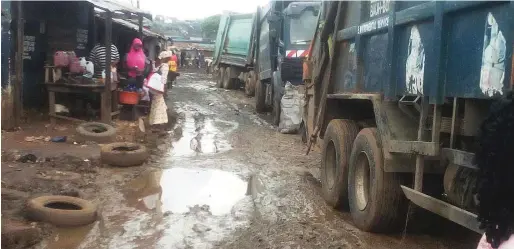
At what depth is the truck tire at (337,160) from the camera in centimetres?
594

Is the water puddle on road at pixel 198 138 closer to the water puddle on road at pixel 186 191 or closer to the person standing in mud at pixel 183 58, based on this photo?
the water puddle on road at pixel 186 191

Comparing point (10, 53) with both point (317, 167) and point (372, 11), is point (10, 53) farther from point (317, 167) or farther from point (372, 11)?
point (372, 11)

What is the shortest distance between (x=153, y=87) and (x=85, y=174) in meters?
4.01

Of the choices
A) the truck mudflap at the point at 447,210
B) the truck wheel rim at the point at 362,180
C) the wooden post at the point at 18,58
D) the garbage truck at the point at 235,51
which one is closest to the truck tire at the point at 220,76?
the garbage truck at the point at 235,51

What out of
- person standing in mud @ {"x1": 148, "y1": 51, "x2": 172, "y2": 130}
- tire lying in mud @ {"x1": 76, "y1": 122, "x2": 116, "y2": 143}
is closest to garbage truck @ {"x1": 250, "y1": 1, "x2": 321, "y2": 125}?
person standing in mud @ {"x1": 148, "y1": 51, "x2": 172, "y2": 130}

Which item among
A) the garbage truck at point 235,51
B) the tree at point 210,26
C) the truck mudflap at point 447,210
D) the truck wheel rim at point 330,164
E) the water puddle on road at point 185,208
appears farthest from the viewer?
the tree at point 210,26

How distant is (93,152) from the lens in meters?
8.62

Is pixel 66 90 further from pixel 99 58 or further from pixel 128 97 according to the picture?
pixel 128 97

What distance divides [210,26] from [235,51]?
111ft

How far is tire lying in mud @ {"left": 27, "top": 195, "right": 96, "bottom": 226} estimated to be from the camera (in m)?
4.97

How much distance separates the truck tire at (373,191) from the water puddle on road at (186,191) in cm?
145

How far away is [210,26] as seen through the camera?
180 ft

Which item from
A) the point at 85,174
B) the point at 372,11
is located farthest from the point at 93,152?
the point at 372,11

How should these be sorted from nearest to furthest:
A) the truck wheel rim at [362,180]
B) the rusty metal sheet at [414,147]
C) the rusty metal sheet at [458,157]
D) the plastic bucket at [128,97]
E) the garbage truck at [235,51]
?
the rusty metal sheet at [458,157] → the rusty metal sheet at [414,147] → the truck wheel rim at [362,180] → the plastic bucket at [128,97] → the garbage truck at [235,51]
